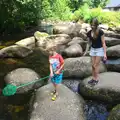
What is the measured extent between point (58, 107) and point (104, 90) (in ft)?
5.04

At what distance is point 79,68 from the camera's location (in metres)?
8.84

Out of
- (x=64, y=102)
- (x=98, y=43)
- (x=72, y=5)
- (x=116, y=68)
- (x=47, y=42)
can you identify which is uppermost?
(x=98, y=43)

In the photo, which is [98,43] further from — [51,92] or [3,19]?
[3,19]

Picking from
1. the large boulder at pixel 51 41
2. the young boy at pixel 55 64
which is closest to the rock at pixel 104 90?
the young boy at pixel 55 64

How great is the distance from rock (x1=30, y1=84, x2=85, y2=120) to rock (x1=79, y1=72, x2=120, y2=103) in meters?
0.47

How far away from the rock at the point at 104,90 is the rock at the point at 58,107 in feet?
1.54

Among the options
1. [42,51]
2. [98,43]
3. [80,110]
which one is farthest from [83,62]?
[42,51]

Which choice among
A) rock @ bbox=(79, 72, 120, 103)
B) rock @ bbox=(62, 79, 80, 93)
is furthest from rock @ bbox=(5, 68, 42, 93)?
rock @ bbox=(79, 72, 120, 103)

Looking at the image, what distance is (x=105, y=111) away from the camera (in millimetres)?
6453

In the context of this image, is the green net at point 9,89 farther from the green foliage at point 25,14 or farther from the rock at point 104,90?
the green foliage at point 25,14

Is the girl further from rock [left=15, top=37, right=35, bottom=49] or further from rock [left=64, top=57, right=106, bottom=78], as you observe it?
rock [left=15, top=37, right=35, bottom=49]

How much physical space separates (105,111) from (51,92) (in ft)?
4.94

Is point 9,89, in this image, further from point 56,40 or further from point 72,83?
point 56,40

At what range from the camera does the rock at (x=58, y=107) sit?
5695 mm
